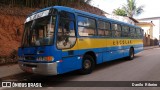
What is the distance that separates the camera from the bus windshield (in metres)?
6.70

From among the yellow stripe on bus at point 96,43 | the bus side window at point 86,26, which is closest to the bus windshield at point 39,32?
the yellow stripe on bus at point 96,43

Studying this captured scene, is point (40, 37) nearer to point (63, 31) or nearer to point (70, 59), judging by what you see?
point (63, 31)

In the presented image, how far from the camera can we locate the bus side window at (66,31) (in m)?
6.95

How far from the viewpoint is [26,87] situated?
22.2ft

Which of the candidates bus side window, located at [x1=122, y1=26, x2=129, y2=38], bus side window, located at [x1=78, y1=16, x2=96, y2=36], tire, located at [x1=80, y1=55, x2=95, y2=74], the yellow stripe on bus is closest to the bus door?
the yellow stripe on bus

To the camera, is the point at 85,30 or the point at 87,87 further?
the point at 85,30

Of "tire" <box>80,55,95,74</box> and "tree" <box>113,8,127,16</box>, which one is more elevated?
"tree" <box>113,8,127,16</box>

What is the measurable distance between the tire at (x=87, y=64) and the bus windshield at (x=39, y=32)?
225 cm

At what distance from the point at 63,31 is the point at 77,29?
94 cm

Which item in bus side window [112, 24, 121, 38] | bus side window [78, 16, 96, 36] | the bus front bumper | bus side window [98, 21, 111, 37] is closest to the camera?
the bus front bumper

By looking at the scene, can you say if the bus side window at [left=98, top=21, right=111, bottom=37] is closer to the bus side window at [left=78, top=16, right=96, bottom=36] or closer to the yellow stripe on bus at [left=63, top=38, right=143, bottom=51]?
the yellow stripe on bus at [left=63, top=38, right=143, bottom=51]

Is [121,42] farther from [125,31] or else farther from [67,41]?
[67,41]

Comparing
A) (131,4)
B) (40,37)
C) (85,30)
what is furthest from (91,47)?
(131,4)

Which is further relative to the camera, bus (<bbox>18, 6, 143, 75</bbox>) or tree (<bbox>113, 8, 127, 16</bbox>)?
tree (<bbox>113, 8, 127, 16</bbox>)
